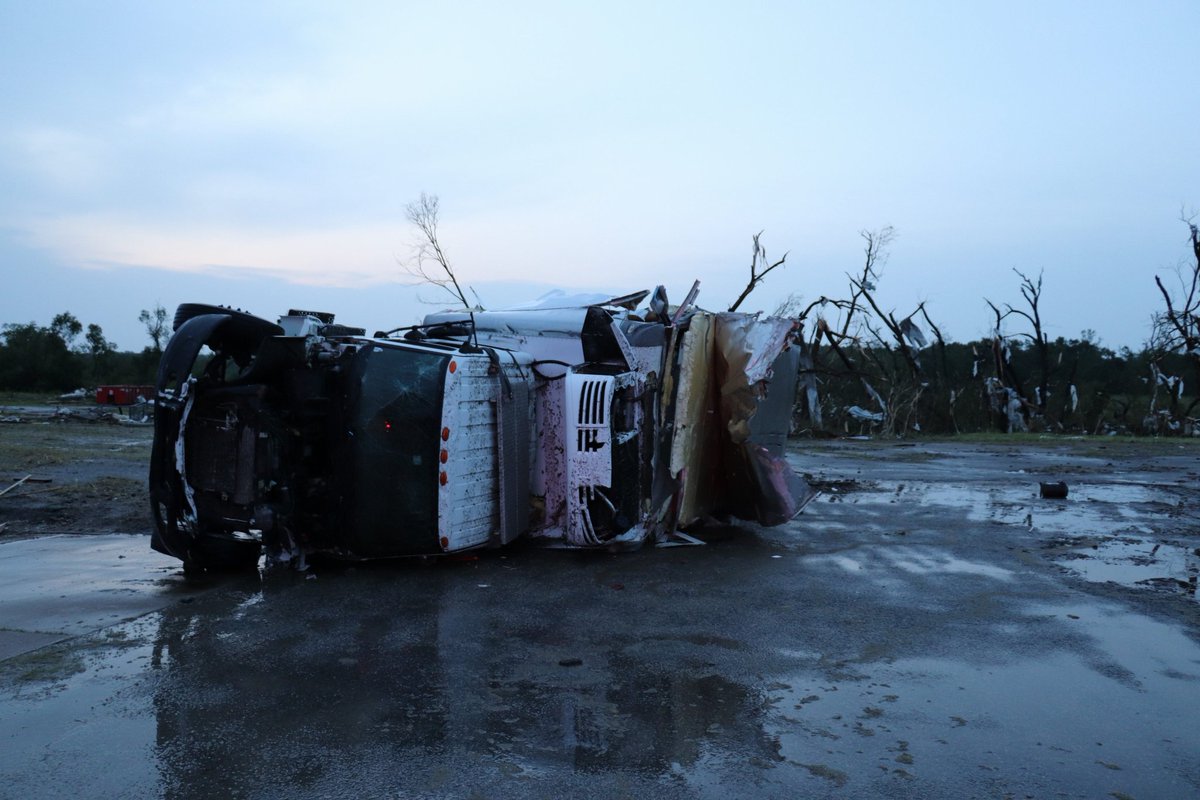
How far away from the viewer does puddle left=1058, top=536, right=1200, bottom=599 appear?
6473mm

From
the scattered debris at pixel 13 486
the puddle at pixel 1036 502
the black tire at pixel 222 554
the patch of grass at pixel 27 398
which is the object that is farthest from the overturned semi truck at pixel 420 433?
Result: the patch of grass at pixel 27 398

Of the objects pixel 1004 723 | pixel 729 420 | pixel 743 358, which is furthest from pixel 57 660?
pixel 743 358

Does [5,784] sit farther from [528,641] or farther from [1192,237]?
[1192,237]

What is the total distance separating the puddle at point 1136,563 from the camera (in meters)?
6.47

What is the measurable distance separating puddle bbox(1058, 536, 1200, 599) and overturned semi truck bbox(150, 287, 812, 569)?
9.26 ft

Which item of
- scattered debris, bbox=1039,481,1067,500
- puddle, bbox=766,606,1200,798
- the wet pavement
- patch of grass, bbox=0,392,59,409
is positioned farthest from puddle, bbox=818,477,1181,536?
patch of grass, bbox=0,392,59,409

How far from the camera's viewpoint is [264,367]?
5.97 metres

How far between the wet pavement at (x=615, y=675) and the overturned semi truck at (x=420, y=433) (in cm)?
35

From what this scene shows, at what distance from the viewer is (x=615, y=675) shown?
170 inches

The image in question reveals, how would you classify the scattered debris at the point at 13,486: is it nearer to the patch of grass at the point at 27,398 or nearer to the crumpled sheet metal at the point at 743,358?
the crumpled sheet metal at the point at 743,358

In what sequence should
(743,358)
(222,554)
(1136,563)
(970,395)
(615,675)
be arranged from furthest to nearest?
(970,395) < (743,358) < (1136,563) < (222,554) < (615,675)

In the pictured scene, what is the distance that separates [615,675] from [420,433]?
7.84 feet

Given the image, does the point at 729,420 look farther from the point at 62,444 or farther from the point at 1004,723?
the point at 62,444

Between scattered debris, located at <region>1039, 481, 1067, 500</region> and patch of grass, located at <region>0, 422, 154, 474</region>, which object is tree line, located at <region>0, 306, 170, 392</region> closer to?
patch of grass, located at <region>0, 422, 154, 474</region>
